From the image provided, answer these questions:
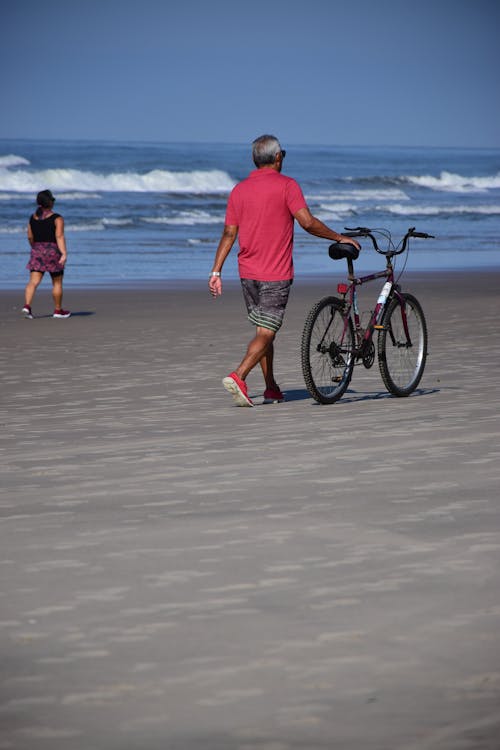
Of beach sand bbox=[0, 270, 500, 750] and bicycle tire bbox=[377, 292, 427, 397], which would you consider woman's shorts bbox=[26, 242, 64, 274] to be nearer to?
beach sand bbox=[0, 270, 500, 750]

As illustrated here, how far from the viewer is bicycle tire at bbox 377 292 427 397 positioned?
988cm

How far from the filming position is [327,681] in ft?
12.1

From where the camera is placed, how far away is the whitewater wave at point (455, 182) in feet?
258

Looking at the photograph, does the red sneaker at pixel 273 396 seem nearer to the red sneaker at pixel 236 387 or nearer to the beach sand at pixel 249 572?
the beach sand at pixel 249 572

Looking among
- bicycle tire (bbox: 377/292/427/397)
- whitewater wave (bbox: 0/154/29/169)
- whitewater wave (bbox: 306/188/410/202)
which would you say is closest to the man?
bicycle tire (bbox: 377/292/427/397)

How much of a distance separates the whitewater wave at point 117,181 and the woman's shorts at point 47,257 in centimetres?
4686

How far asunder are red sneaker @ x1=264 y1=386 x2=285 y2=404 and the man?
35 cm

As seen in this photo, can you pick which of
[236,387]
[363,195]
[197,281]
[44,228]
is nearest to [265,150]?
[236,387]

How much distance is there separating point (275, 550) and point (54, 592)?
36.5 inches

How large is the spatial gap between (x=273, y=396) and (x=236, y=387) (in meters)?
0.60

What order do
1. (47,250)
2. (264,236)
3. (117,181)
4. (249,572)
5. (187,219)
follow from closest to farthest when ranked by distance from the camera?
(249,572)
(264,236)
(47,250)
(187,219)
(117,181)

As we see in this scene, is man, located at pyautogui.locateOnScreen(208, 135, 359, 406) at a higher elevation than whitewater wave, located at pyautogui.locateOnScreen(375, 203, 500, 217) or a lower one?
higher

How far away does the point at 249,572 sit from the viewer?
15.9ft

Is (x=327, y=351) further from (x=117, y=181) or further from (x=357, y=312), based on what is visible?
(x=117, y=181)
